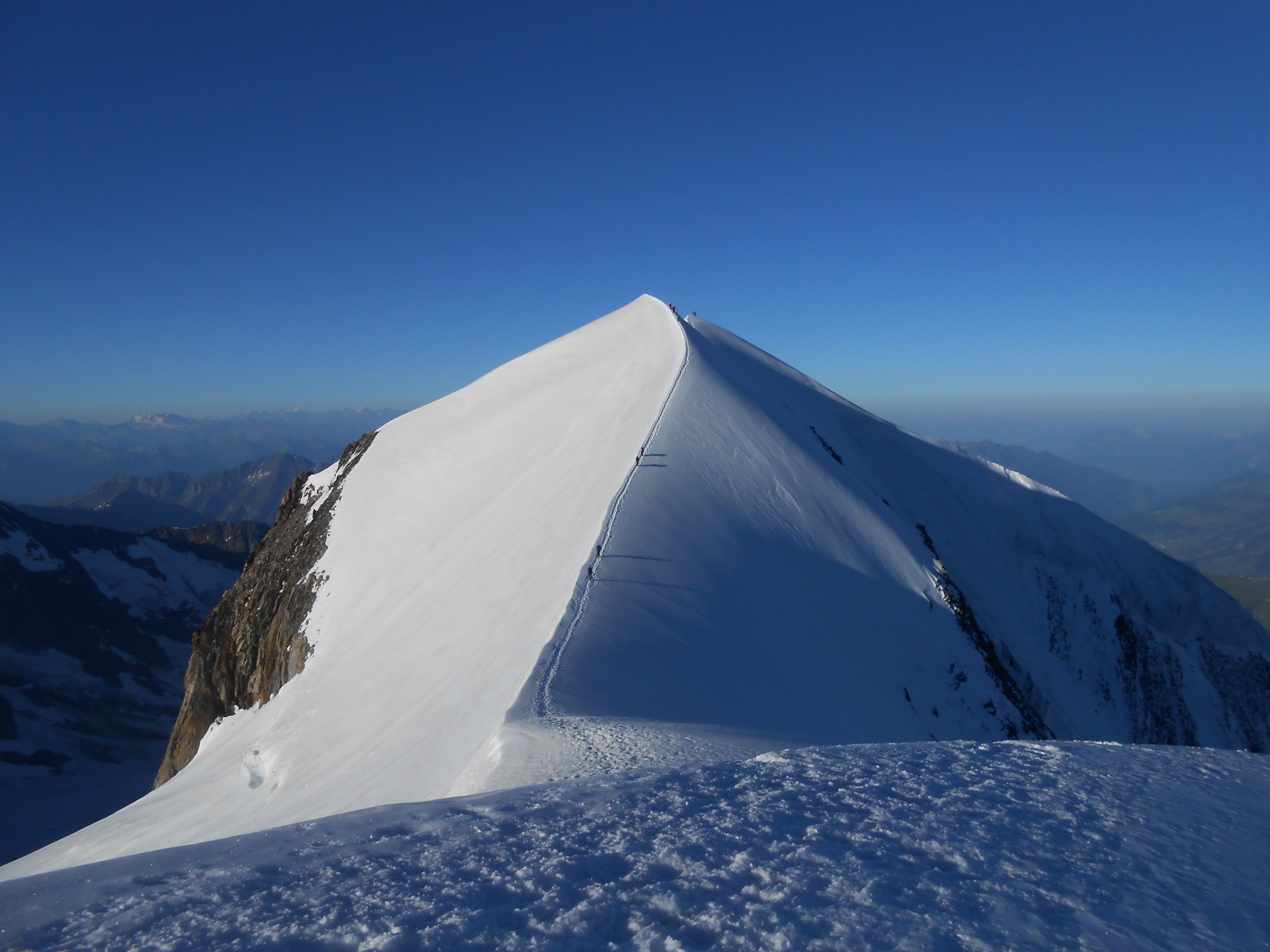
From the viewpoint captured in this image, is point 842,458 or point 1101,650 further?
point 1101,650

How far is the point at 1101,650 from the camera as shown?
2917cm

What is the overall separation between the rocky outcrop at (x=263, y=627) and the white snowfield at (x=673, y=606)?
1.15 m

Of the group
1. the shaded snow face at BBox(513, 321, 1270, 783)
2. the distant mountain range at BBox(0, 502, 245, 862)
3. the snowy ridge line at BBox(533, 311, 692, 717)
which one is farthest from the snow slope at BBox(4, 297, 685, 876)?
the distant mountain range at BBox(0, 502, 245, 862)

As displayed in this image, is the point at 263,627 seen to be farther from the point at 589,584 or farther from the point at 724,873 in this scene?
the point at 724,873

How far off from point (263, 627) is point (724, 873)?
30.9 metres

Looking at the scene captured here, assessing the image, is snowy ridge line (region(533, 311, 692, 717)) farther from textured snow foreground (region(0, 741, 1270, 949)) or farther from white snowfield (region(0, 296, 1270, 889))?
textured snow foreground (region(0, 741, 1270, 949))

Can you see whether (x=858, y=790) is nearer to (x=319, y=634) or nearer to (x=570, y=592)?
(x=570, y=592)

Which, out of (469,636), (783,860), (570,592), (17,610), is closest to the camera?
(783,860)

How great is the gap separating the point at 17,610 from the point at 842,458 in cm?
12534

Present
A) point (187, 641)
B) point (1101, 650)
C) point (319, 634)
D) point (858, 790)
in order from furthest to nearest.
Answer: point (187, 641) → point (1101, 650) → point (319, 634) → point (858, 790)

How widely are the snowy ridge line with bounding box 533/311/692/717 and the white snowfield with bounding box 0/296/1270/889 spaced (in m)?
0.06

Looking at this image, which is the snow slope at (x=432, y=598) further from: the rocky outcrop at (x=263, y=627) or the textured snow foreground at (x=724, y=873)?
the textured snow foreground at (x=724, y=873)

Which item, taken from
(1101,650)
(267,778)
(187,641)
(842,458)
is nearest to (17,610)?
(187,641)

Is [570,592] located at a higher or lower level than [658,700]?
higher
